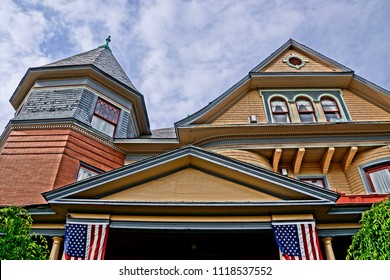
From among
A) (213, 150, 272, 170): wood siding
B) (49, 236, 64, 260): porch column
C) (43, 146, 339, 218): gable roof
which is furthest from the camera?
(213, 150, 272, 170): wood siding

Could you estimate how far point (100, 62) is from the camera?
53.0 feet

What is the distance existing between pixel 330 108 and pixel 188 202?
9.40 metres

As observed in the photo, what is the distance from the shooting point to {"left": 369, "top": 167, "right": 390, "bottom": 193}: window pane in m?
11.7

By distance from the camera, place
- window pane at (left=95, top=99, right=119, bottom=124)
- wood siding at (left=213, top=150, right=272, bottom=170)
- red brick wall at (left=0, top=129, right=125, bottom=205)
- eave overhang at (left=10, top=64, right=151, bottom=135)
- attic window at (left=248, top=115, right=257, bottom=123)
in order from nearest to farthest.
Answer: red brick wall at (left=0, top=129, right=125, bottom=205)
wood siding at (left=213, top=150, right=272, bottom=170)
attic window at (left=248, top=115, right=257, bottom=123)
window pane at (left=95, top=99, right=119, bottom=124)
eave overhang at (left=10, top=64, right=151, bottom=135)

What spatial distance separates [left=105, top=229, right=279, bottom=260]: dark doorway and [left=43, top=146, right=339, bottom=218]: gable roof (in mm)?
1105

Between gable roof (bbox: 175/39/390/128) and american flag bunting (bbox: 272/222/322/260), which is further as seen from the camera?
gable roof (bbox: 175/39/390/128)

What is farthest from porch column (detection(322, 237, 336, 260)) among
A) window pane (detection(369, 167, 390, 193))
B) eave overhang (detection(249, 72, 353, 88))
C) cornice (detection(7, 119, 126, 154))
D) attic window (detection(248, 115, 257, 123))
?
cornice (detection(7, 119, 126, 154))

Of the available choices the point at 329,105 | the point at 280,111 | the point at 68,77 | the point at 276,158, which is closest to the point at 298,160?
the point at 276,158

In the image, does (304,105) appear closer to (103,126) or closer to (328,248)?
(328,248)

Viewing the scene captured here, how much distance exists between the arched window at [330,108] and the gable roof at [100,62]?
358 inches

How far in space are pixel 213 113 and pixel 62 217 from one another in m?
7.77

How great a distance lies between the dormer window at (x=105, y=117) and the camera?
46.2ft

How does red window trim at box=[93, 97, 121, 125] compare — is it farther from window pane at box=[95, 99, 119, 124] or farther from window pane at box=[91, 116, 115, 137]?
window pane at box=[91, 116, 115, 137]

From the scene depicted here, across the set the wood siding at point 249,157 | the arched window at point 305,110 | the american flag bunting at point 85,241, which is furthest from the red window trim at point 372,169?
the american flag bunting at point 85,241
